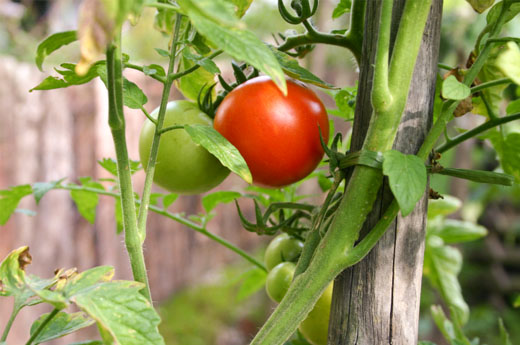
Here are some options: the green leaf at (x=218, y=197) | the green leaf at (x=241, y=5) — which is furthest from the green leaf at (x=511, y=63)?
the green leaf at (x=218, y=197)

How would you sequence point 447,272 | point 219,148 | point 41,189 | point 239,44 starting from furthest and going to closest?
point 447,272, point 41,189, point 219,148, point 239,44

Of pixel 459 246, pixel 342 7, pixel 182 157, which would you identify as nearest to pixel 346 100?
pixel 342 7

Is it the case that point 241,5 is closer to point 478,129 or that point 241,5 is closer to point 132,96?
point 132,96

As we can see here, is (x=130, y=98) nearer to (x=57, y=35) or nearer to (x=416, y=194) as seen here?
(x=57, y=35)

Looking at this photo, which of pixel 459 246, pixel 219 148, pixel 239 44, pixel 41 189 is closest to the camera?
pixel 239 44

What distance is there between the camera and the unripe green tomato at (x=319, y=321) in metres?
0.53

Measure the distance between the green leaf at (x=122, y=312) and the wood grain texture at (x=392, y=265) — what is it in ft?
0.60

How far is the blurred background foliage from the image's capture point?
8.36 feet

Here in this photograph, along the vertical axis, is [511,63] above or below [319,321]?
above

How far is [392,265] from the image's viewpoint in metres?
0.43

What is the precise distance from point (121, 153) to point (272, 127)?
15cm

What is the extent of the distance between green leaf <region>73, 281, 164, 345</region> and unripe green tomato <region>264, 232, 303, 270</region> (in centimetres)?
27

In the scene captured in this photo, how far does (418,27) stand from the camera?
380mm

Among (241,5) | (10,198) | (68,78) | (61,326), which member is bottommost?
(61,326)
